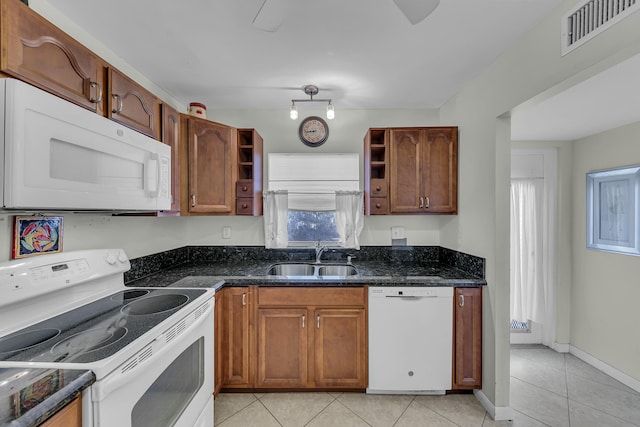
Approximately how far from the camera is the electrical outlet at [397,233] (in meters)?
2.63

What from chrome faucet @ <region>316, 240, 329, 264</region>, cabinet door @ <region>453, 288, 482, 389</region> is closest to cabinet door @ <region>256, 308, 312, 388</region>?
chrome faucet @ <region>316, 240, 329, 264</region>

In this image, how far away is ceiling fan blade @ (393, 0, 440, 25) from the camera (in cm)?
100

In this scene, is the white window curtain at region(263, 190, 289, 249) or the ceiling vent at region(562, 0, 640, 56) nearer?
the ceiling vent at region(562, 0, 640, 56)

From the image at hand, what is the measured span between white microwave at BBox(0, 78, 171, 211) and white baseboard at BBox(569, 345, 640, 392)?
12.6 ft

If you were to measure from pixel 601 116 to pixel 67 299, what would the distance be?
3.79 metres

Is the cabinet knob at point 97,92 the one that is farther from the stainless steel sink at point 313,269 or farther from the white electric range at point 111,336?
the stainless steel sink at point 313,269

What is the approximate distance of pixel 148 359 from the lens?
1.05 meters

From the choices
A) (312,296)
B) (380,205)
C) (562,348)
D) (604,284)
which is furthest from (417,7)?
(562,348)

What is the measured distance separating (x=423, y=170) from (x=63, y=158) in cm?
227

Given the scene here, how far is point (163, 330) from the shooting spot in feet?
3.87

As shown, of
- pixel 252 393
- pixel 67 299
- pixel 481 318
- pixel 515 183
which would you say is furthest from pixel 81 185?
pixel 515 183

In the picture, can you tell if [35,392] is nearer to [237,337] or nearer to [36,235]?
[36,235]

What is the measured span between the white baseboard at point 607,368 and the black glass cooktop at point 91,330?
3451 mm

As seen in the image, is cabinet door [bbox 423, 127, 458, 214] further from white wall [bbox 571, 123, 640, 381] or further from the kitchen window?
white wall [bbox 571, 123, 640, 381]
